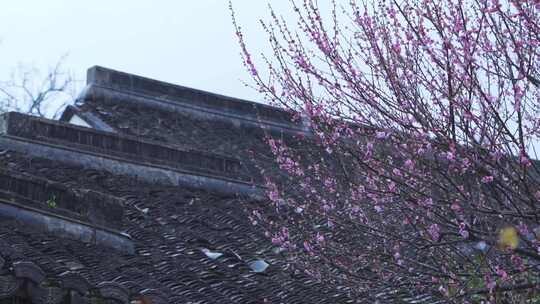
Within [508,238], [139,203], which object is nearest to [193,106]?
[139,203]

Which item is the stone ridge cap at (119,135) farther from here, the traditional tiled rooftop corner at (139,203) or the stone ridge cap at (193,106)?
the stone ridge cap at (193,106)

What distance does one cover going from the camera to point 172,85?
43.2ft

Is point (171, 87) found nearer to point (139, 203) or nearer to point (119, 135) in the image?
point (119, 135)

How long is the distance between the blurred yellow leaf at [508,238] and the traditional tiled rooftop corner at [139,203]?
193cm

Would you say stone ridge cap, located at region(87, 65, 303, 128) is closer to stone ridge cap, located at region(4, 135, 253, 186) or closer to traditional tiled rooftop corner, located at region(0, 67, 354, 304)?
traditional tiled rooftop corner, located at region(0, 67, 354, 304)

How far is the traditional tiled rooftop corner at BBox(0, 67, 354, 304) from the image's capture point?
20.6 feet

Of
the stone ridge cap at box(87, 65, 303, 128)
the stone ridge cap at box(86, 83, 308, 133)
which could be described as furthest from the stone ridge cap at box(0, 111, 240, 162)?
the stone ridge cap at box(86, 83, 308, 133)

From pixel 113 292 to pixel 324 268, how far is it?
2.28 meters

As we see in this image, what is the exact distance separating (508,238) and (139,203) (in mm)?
4510

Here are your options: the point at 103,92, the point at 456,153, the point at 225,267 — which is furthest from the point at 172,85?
the point at 456,153

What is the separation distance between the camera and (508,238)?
18.7 ft

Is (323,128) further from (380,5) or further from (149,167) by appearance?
(149,167)

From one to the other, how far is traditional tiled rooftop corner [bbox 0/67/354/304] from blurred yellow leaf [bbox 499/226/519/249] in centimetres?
193

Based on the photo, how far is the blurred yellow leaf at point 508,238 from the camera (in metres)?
5.68
